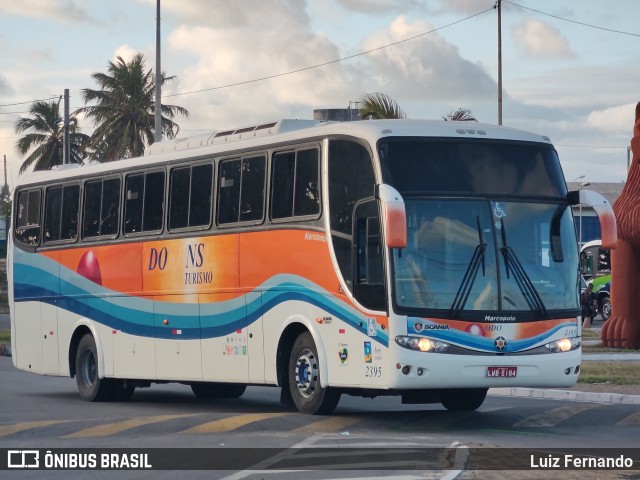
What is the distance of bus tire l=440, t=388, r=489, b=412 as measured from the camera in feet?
57.9

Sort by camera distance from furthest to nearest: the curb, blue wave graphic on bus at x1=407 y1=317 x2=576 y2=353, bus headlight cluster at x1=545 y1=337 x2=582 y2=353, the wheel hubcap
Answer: the curb < the wheel hubcap < bus headlight cluster at x1=545 y1=337 x2=582 y2=353 < blue wave graphic on bus at x1=407 y1=317 x2=576 y2=353

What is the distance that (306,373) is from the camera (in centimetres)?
1664

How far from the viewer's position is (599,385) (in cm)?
2134

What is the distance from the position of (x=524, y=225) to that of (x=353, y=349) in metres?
2.40

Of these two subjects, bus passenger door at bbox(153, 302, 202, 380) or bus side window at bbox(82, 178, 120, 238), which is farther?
bus side window at bbox(82, 178, 120, 238)

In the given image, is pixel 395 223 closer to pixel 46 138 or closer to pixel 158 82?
pixel 158 82

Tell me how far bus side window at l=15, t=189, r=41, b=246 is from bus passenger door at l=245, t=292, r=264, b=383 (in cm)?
644

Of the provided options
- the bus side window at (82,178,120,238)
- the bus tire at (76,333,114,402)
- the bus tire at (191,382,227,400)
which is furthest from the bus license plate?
the bus tire at (76,333,114,402)

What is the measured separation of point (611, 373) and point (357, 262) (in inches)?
359

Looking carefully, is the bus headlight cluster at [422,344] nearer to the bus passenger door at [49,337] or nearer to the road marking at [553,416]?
the road marking at [553,416]

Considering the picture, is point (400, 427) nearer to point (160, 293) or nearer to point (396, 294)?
point (396, 294)

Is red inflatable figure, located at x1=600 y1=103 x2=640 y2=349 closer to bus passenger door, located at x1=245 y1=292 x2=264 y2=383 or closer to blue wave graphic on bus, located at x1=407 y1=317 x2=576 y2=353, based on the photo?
bus passenger door, located at x1=245 y1=292 x2=264 y2=383

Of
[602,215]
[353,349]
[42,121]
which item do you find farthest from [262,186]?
[42,121]

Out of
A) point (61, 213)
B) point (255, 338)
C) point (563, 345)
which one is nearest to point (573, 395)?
point (563, 345)
